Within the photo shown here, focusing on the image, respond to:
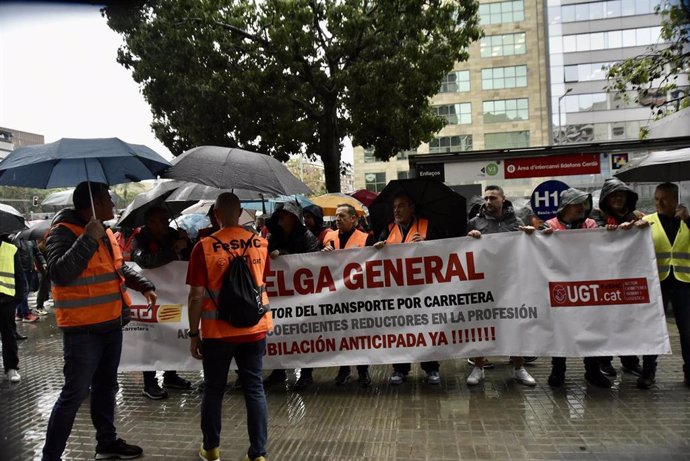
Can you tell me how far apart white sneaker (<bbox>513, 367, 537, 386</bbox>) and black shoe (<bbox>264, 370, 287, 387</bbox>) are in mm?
2470

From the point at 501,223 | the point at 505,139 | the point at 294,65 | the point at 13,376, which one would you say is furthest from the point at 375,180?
the point at 501,223

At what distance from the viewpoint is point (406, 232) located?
5.54m

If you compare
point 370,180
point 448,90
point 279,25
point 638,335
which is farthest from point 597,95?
point 638,335

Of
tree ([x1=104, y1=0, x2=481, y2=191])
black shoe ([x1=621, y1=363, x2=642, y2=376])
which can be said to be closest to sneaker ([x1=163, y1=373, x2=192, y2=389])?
black shoe ([x1=621, y1=363, x2=642, y2=376])

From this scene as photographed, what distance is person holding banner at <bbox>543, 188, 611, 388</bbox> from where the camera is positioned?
17.2 feet

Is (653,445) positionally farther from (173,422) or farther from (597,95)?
(597,95)

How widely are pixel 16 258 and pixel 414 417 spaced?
5.27 meters

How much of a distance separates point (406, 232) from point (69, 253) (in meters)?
3.21

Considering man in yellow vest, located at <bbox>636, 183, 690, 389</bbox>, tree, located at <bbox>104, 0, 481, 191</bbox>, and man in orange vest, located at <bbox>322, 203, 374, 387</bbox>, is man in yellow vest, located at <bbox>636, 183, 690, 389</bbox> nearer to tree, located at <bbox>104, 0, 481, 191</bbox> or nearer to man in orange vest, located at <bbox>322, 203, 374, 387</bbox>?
man in orange vest, located at <bbox>322, 203, 374, 387</bbox>

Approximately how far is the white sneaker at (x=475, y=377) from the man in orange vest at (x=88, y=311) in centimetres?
313

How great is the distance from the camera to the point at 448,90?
174 ft

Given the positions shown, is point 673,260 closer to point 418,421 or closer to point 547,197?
point 418,421

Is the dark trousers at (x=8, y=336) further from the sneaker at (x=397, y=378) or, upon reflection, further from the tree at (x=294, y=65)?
the tree at (x=294, y=65)

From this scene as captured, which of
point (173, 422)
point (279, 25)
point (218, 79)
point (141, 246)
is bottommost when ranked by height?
point (173, 422)
